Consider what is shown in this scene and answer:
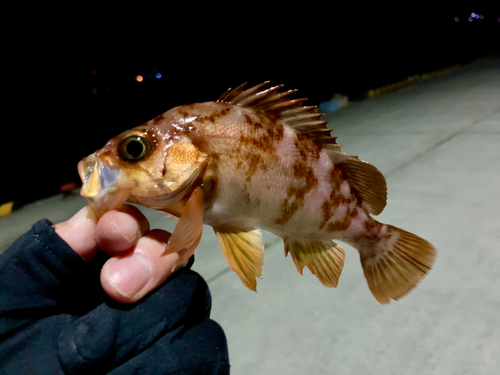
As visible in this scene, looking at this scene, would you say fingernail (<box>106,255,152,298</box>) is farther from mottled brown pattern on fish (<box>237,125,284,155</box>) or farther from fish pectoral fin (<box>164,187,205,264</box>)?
mottled brown pattern on fish (<box>237,125,284,155</box>)

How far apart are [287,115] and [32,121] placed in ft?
31.6

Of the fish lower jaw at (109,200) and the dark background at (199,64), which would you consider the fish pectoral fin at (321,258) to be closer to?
the fish lower jaw at (109,200)

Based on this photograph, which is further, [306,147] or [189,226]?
[306,147]

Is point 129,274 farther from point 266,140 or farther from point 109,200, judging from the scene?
point 266,140

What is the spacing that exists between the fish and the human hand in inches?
1.9

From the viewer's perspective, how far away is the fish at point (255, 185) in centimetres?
61

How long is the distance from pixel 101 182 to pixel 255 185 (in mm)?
294

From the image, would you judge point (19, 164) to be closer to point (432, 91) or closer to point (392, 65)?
point (432, 91)

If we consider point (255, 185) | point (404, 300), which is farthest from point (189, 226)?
point (404, 300)

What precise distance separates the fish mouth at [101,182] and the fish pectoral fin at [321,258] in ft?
1.31

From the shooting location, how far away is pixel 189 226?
577 mm

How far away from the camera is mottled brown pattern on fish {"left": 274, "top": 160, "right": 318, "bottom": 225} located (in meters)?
0.69

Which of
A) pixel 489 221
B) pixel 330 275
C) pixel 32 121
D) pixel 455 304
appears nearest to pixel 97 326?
pixel 330 275

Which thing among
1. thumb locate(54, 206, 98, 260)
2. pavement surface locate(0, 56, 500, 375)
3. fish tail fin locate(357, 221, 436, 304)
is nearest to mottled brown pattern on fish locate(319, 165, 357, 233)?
fish tail fin locate(357, 221, 436, 304)
